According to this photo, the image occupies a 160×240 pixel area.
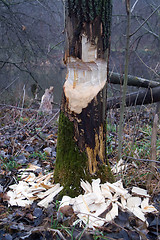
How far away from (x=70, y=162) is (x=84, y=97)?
604 millimetres

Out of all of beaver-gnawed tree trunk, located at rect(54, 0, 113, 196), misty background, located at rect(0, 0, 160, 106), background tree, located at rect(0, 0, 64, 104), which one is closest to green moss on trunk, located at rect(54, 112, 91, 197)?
beaver-gnawed tree trunk, located at rect(54, 0, 113, 196)

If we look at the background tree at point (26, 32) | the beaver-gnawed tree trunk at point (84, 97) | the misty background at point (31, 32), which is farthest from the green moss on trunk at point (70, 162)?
the background tree at point (26, 32)

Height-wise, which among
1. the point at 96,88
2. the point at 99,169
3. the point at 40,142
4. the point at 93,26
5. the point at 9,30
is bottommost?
the point at 40,142

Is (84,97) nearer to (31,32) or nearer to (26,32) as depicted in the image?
(26,32)

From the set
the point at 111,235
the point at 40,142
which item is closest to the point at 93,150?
the point at 111,235

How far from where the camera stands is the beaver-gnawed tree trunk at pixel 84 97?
1.66m

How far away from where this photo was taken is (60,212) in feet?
5.39

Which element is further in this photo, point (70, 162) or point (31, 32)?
point (31, 32)

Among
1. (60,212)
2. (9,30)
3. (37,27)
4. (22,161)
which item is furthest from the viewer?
(37,27)

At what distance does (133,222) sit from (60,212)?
0.60 m

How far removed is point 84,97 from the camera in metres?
1.74

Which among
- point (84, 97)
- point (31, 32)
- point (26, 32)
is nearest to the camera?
point (84, 97)

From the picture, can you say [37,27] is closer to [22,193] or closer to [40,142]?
[40,142]

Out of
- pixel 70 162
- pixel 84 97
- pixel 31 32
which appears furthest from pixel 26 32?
pixel 70 162
